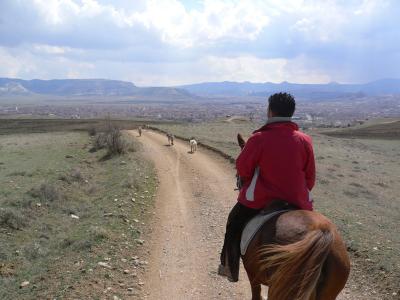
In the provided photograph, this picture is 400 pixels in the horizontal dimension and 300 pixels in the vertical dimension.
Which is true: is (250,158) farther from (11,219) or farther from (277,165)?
(11,219)

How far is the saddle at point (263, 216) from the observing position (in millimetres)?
5137

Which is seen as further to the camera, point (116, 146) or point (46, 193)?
point (116, 146)

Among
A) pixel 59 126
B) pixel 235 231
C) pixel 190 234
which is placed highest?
pixel 235 231

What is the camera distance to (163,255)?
9664 mm

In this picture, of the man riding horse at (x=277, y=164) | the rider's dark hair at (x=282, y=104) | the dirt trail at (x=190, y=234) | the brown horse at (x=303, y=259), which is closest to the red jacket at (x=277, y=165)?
the man riding horse at (x=277, y=164)

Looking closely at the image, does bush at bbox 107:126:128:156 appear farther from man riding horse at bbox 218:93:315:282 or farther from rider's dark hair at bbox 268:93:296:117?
rider's dark hair at bbox 268:93:296:117

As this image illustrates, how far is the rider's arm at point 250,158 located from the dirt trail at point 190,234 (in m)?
3.16

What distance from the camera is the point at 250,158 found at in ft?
17.6

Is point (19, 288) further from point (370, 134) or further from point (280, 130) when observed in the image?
point (370, 134)

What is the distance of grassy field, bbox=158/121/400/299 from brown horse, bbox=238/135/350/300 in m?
3.83

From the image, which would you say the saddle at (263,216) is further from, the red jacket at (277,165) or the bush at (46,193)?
the bush at (46,193)

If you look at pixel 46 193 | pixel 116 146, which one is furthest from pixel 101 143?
pixel 46 193

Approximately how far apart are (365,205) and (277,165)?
14490 millimetres

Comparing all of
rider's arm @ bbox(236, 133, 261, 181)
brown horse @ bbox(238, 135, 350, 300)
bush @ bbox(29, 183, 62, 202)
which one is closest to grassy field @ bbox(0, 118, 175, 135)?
bush @ bbox(29, 183, 62, 202)
